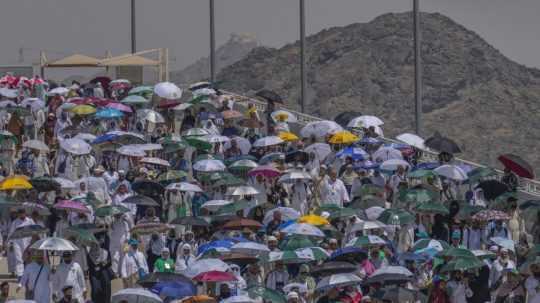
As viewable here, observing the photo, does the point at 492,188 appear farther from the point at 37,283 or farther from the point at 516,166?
the point at 37,283

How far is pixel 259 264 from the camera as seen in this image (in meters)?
26.4

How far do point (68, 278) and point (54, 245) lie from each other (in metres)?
0.52

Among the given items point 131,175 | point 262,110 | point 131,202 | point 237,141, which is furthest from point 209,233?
point 262,110

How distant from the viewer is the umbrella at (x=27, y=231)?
28.0 metres

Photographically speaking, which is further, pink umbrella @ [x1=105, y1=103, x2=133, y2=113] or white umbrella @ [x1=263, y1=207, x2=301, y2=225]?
pink umbrella @ [x1=105, y1=103, x2=133, y2=113]

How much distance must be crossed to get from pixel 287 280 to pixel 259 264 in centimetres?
50

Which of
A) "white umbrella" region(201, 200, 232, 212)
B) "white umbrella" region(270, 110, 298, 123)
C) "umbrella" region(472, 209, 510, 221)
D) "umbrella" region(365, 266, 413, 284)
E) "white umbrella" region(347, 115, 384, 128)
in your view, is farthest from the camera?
"white umbrella" region(270, 110, 298, 123)

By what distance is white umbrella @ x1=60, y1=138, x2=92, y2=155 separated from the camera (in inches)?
1380

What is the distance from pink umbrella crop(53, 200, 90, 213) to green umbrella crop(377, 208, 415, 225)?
4.85 m

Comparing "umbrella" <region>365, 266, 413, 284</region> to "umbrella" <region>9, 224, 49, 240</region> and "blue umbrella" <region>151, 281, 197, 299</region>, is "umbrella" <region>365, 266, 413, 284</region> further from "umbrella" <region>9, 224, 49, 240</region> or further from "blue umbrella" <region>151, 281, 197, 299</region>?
"umbrella" <region>9, 224, 49, 240</region>

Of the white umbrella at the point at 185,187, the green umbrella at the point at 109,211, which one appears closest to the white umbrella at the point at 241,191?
the white umbrella at the point at 185,187

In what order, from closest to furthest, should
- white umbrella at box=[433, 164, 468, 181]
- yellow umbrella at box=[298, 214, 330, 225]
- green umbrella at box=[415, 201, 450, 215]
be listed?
yellow umbrella at box=[298, 214, 330, 225]
green umbrella at box=[415, 201, 450, 215]
white umbrella at box=[433, 164, 468, 181]

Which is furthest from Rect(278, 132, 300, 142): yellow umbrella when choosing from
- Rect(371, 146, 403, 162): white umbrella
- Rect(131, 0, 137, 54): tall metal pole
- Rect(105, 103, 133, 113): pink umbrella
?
Rect(131, 0, 137, 54): tall metal pole

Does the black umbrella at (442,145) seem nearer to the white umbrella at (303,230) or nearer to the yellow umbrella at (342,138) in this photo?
the yellow umbrella at (342,138)
